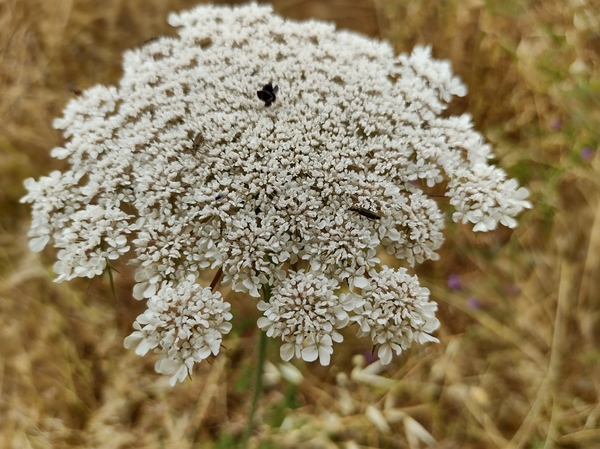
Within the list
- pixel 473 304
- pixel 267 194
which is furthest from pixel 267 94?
pixel 473 304

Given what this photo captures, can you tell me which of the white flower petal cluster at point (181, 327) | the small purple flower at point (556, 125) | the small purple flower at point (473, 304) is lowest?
the white flower petal cluster at point (181, 327)

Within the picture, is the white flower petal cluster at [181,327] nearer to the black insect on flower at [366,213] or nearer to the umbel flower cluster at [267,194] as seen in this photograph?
the umbel flower cluster at [267,194]

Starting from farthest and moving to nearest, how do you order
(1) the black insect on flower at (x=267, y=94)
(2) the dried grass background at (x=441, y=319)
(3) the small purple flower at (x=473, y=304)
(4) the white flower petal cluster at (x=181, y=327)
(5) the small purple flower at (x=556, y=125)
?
(5) the small purple flower at (x=556, y=125), (3) the small purple flower at (x=473, y=304), (2) the dried grass background at (x=441, y=319), (1) the black insect on flower at (x=267, y=94), (4) the white flower petal cluster at (x=181, y=327)

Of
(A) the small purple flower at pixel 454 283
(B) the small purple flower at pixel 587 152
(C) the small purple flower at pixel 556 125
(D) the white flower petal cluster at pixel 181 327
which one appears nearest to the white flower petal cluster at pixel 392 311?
(D) the white flower petal cluster at pixel 181 327

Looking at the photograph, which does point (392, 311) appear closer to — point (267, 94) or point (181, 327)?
point (181, 327)

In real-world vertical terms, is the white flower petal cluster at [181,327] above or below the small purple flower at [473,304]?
below

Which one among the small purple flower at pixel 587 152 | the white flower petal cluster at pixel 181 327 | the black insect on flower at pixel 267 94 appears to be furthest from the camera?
the small purple flower at pixel 587 152

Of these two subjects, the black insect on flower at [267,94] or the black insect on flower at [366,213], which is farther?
the black insect on flower at [267,94]
